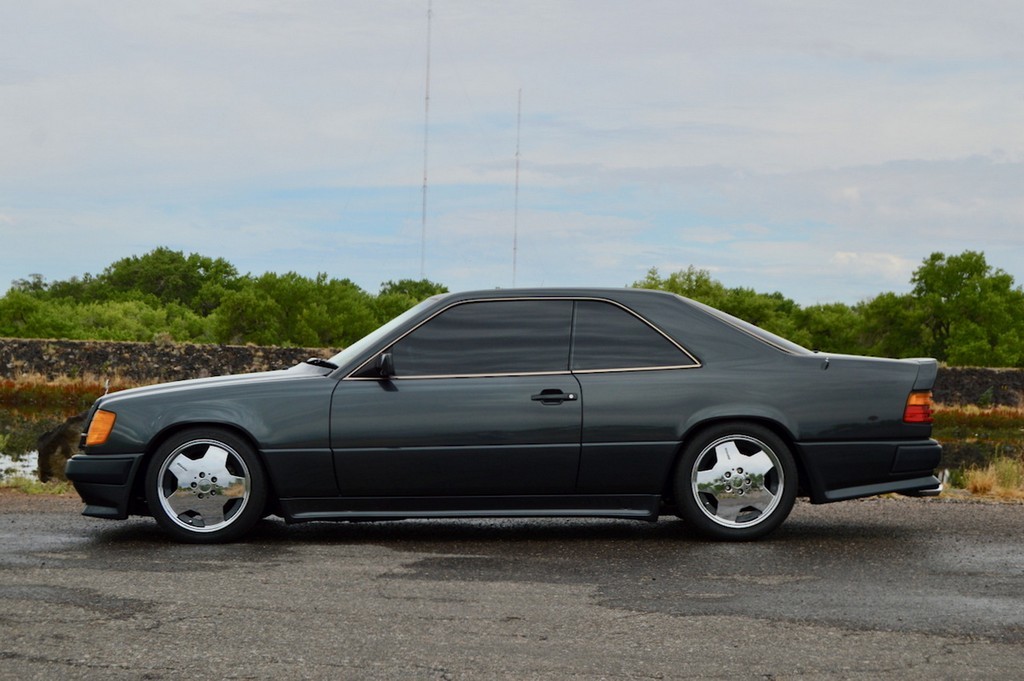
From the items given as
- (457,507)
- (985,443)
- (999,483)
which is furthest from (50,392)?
(457,507)

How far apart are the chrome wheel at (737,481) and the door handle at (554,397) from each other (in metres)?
0.82

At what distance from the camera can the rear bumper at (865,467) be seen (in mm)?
7504

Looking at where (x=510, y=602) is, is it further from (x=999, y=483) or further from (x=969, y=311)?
(x=969, y=311)

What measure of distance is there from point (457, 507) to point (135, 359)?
31481 mm

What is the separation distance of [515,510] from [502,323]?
1.11 metres

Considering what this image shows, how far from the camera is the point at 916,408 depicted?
766 centimetres

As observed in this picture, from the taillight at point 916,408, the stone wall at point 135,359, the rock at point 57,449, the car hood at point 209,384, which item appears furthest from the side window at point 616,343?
the stone wall at point 135,359

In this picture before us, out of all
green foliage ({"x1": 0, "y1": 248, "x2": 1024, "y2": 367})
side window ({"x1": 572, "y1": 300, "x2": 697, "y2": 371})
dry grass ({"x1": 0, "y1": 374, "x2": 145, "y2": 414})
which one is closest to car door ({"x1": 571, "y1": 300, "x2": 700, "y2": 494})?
side window ({"x1": 572, "y1": 300, "x2": 697, "y2": 371})

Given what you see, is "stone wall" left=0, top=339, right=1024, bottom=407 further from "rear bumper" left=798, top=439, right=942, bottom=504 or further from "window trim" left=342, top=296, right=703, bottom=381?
"rear bumper" left=798, top=439, right=942, bottom=504

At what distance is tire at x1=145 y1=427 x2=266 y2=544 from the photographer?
24.2 feet

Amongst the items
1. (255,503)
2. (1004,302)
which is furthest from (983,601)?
(1004,302)

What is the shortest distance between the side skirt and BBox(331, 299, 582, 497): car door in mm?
47

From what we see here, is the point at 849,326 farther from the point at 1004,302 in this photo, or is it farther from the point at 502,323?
the point at 502,323

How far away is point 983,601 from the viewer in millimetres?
5977
